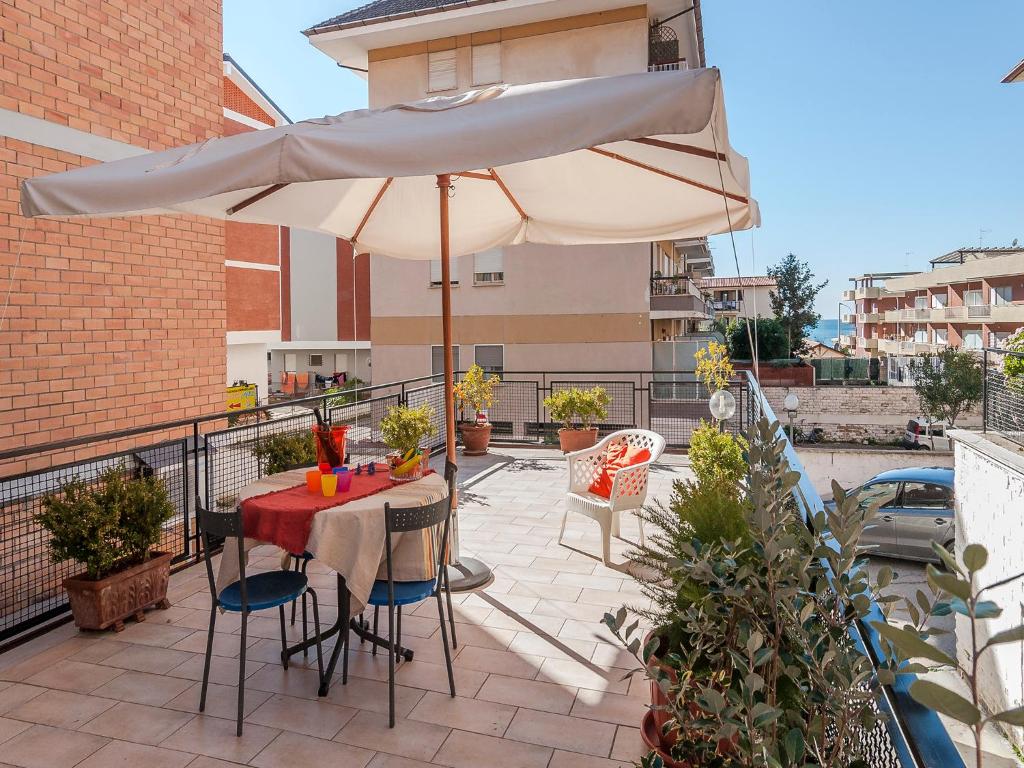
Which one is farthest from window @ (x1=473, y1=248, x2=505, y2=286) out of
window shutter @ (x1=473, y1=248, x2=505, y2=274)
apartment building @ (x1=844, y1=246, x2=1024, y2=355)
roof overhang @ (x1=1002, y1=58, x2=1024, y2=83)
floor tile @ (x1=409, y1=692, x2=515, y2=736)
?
apartment building @ (x1=844, y1=246, x2=1024, y2=355)

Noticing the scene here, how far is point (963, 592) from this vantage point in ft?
2.56

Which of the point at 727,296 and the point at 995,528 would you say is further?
the point at 727,296

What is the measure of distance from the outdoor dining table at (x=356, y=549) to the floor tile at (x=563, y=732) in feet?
2.46

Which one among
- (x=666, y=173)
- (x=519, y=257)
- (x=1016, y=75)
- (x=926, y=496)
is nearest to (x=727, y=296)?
(x=1016, y=75)

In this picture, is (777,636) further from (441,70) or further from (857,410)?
(857,410)

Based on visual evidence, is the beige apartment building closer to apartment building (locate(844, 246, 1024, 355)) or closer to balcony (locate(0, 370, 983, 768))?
balcony (locate(0, 370, 983, 768))

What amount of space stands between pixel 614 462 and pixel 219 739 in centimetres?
316

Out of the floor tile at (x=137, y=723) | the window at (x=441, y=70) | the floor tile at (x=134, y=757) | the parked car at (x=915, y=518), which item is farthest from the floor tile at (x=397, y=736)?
the window at (x=441, y=70)

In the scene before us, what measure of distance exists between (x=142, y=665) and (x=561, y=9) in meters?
13.5

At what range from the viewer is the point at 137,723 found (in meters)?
2.79

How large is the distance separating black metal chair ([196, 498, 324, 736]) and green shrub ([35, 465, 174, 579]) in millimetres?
926

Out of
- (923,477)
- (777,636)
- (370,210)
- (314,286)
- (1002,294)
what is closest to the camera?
(777,636)

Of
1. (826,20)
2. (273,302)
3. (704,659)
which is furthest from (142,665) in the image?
(826,20)

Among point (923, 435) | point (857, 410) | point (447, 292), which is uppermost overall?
point (447, 292)
